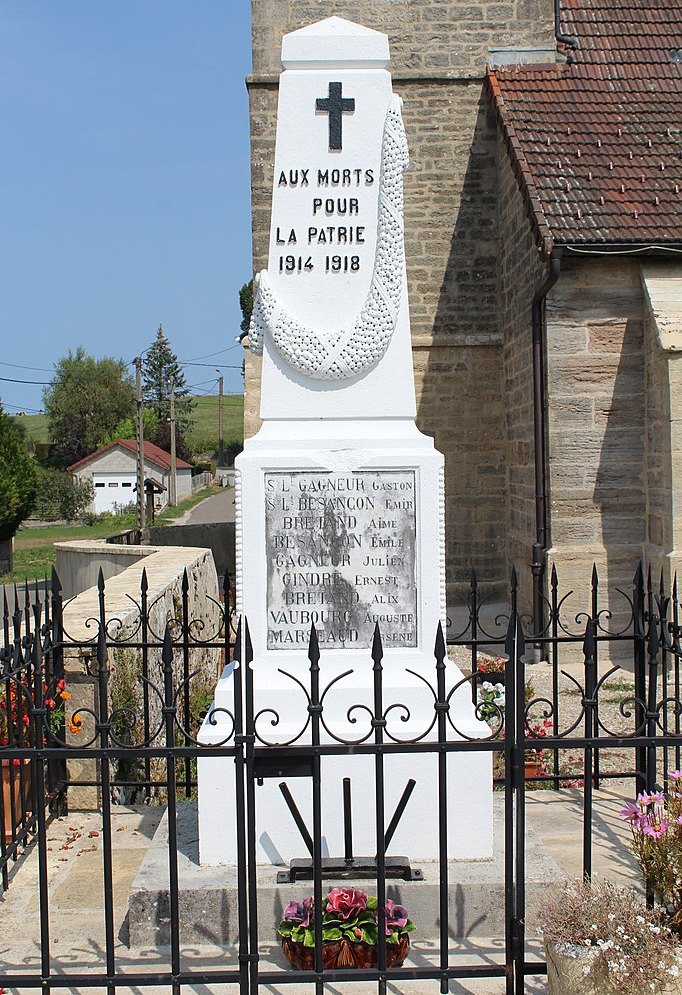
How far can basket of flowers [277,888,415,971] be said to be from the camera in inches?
138

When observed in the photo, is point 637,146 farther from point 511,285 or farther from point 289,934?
point 289,934

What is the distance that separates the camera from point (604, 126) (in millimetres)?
11523

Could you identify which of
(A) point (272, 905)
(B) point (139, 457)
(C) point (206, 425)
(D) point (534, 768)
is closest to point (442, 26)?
(D) point (534, 768)

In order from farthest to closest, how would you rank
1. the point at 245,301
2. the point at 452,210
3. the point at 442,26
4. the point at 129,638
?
1. the point at 245,301
2. the point at 452,210
3. the point at 442,26
4. the point at 129,638

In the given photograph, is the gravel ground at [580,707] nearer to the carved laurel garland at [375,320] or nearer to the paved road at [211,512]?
the carved laurel garland at [375,320]

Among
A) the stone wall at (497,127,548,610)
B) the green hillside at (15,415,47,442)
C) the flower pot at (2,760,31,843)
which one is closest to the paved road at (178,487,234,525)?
the stone wall at (497,127,548,610)

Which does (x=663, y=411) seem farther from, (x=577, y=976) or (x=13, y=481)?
(x=13, y=481)

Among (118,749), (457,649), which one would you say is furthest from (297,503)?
(457,649)

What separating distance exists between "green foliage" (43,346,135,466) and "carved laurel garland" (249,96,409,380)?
6138 cm

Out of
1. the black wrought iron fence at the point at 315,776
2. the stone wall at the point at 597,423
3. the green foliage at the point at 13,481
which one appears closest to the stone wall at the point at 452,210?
the stone wall at the point at 597,423

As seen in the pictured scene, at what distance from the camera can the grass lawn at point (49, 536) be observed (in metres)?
28.7

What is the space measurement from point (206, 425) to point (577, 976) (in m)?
94.9

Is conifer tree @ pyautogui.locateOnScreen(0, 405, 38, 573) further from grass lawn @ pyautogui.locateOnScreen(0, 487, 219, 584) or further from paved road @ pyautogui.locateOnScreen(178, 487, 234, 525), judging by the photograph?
paved road @ pyautogui.locateOnScreen(178, 487, 234, 525)

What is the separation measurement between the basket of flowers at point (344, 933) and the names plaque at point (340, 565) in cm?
120
